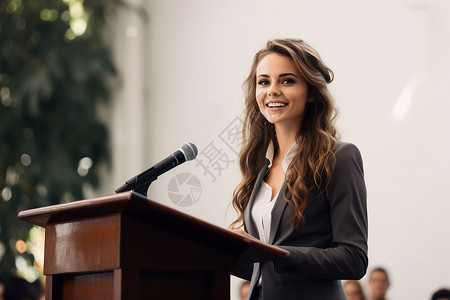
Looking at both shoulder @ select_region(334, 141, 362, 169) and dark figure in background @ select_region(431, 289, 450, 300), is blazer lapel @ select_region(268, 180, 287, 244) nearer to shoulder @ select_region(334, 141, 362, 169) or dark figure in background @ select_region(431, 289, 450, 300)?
shoulder @ select_region(334, 141, 362, 169)

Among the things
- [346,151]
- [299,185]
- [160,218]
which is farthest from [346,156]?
[160,218]

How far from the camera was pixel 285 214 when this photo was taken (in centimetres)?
162

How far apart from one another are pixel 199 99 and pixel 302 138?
3643 mm

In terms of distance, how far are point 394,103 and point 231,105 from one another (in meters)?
1.35

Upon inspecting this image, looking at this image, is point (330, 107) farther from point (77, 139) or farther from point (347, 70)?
point (77, 139)

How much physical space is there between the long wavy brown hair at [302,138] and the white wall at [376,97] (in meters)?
1.58

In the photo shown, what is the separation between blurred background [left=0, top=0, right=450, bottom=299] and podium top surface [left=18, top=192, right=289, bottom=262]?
2129 mm

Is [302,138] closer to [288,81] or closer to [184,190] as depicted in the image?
[288,81]

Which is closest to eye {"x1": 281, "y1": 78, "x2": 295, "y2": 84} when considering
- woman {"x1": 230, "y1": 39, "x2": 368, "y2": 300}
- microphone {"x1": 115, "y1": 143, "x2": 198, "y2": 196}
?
woman {"x1": 230, "y1": 39, "x2": 368, "y2": 300}

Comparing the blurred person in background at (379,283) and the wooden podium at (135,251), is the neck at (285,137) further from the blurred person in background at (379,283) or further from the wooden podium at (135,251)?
the blurred person in background at (379,283)

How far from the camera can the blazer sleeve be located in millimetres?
1458

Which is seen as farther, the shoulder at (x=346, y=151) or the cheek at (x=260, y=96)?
the cheek at (x=260, y=96)

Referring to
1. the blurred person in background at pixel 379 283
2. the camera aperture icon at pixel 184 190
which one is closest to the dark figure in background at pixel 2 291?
the blurred person in background at pixel 379 283

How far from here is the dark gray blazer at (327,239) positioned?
4.91ft
